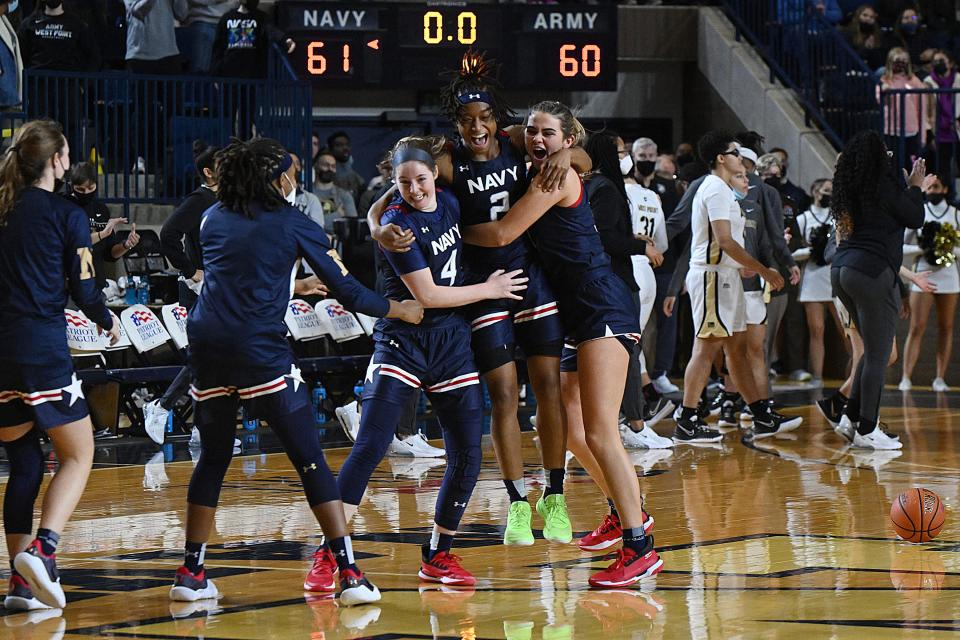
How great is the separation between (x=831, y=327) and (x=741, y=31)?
17.0 feet

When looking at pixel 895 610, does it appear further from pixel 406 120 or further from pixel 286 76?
pixel 406 120

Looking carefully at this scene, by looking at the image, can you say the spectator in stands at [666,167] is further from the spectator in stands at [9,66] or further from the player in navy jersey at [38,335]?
the player in navy jersey at [38,335]

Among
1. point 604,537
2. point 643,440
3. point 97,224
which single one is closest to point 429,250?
point 604,537

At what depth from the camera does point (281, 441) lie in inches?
233

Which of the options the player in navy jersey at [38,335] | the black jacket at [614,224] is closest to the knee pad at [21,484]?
the player in navy jersey at [38,335]

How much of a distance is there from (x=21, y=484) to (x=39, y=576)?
490 mm

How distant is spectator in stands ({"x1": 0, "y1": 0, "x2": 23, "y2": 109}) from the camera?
13070 mm

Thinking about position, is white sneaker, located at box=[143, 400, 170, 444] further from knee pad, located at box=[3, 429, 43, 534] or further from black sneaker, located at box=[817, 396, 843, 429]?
knee pad, located at box=[3, 429, 43, 534]

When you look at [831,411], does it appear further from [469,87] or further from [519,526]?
[469,87]

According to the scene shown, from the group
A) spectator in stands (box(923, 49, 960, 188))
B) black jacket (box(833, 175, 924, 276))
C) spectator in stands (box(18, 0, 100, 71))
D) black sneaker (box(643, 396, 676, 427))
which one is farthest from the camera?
spectator in stands (box(923, 49, 960, 188))

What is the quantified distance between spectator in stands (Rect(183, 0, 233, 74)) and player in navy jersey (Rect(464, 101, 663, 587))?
9.41m

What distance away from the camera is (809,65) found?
62.8 feet

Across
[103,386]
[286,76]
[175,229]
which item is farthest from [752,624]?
[286,76]

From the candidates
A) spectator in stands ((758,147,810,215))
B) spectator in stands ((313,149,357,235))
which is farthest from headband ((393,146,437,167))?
spectator in stands ((313,149,357,235))
